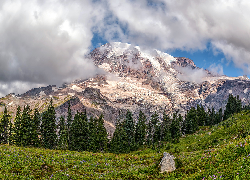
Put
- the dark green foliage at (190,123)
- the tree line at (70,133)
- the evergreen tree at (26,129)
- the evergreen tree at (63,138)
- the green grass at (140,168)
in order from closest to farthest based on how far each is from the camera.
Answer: the green grass at (140,168), the evergreen tree at (26,129), the evergreen tree at (63,138), the tree line at (70,133), the dark green foliage at (190,123)

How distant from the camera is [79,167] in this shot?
21516 mm

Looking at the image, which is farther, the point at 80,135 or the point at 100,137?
the point at 80,135

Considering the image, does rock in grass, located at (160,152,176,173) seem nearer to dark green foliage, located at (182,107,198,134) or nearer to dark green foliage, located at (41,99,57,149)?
dark green foliage, located at (41,99,57,149)

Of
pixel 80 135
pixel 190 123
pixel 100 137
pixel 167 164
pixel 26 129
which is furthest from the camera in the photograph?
pixel 190 123

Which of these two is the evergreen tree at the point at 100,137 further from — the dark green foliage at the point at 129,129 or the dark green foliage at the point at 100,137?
the dark green foliage at the point at 129,129

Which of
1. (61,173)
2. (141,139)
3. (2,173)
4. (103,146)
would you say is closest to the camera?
(2,173)

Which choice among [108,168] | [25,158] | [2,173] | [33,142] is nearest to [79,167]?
[108,168]

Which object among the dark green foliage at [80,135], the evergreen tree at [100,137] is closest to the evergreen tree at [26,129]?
the dark green foliage at [80,135]

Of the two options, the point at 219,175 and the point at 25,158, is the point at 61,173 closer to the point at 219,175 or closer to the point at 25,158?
the point at 25,158

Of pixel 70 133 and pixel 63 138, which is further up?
pixel 70 133

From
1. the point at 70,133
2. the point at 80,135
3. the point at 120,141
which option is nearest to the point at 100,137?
the point at 80,135

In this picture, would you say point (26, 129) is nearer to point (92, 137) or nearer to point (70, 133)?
point (70, 133)

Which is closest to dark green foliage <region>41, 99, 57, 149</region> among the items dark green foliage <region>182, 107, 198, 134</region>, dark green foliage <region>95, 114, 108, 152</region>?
dark green foliage <region>95, 114, 108, 152</region>

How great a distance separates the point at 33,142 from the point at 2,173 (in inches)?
2374
